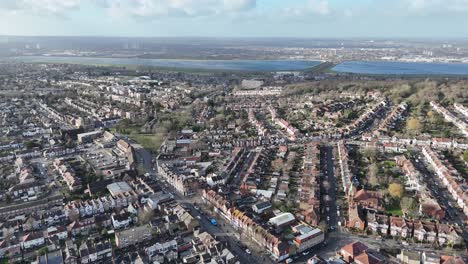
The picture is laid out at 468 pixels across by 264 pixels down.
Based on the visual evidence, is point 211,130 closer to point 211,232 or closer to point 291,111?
point 291,111

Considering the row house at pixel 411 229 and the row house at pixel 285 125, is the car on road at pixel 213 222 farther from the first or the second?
the row house at pixel 285 125

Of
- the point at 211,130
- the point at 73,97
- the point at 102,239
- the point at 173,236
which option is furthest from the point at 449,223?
the point at 73,97

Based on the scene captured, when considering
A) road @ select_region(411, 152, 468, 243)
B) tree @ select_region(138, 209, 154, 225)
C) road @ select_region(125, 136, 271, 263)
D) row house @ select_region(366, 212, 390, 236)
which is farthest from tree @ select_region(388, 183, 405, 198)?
tree @ select_region(138, 209, 154, 225)

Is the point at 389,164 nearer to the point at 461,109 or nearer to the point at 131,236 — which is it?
the point at 131,236

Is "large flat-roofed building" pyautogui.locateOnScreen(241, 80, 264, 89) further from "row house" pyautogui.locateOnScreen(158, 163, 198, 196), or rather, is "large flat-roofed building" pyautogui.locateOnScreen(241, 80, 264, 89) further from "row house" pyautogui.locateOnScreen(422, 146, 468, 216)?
"row house" pyautogui.locateOnScreen(158, 163, 198, 196)

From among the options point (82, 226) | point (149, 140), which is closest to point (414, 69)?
point (149, 140)

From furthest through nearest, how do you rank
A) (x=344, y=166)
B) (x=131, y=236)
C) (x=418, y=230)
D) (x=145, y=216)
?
1. (x=344, y=166)
2. (x=145, y=216)
3. (x=131, y=236)
4. (x=418, y=230)
